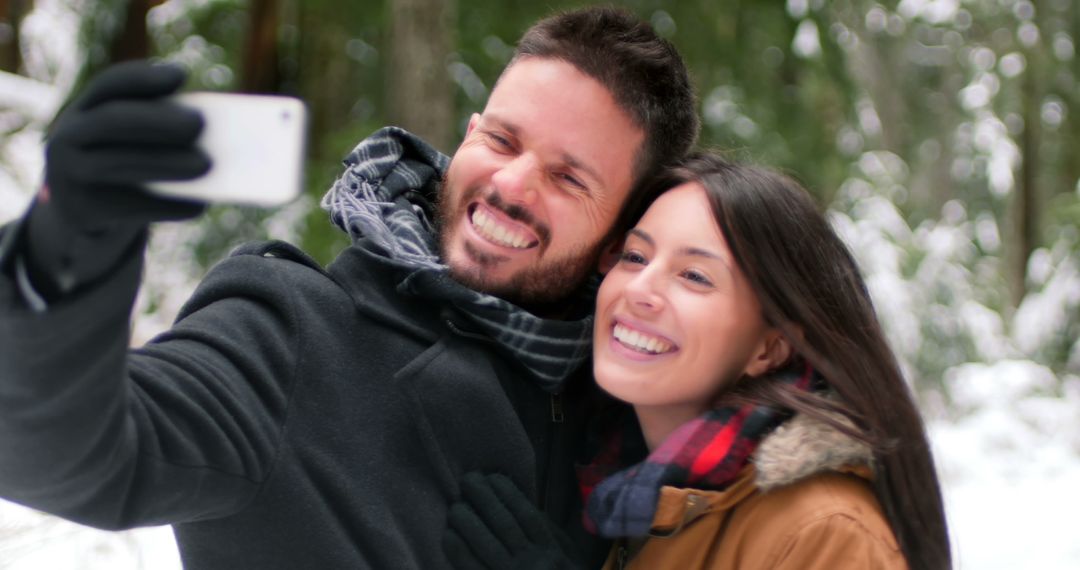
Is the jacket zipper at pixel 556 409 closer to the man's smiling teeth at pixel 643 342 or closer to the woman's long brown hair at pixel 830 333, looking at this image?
the man's smiling teeth at pixel 643 342

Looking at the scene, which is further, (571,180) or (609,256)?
(609,256)

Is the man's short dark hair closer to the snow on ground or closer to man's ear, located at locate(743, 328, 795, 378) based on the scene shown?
man's ear, located at locate(743, 328, 795, 378)

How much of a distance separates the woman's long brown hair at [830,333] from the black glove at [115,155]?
1154 millimetres

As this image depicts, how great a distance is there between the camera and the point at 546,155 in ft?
6.98

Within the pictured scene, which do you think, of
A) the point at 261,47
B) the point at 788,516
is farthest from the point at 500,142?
the point at 261,47

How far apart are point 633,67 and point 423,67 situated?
301 centimetres

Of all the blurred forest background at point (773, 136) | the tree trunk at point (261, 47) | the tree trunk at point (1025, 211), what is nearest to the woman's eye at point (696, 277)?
the blurred forest background at point (773, 136)

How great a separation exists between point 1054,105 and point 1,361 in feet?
38.6

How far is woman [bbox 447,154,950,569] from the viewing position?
176cm

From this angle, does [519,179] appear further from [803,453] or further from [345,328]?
[803,453]

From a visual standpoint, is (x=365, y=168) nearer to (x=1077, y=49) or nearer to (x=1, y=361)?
(x=1, y=361)

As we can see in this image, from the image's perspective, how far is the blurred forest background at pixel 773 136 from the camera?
498 centimetres

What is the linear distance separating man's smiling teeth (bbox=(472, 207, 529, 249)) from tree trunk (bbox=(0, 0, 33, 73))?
315 centimetres

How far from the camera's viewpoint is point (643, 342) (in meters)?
1.94
